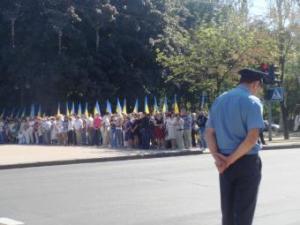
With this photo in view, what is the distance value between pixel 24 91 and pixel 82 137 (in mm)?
13885

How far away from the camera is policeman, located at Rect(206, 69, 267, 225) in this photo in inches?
224

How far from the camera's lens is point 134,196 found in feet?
37.4

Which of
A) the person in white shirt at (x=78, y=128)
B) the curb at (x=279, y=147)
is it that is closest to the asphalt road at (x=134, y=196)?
the curb at (x=279, y=147)

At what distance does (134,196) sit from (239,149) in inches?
236

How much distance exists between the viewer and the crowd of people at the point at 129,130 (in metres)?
26.9

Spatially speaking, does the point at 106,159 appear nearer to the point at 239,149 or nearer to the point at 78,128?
the point at 78,128

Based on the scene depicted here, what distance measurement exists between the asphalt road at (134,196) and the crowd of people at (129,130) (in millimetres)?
9788

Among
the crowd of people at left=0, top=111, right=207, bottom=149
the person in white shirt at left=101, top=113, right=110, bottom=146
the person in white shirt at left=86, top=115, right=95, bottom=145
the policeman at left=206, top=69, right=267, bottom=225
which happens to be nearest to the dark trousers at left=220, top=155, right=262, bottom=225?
the policeman at left=206, top=69, right=267, bottom=225

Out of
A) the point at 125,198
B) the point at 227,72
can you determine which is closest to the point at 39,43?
the point at 227,72

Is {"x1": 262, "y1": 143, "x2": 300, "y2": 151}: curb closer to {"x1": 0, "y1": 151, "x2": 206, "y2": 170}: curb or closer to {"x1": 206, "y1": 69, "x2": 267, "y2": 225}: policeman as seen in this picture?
{"x1": 0, "y1": 151, "x2": 206, "y2": 170}: curb

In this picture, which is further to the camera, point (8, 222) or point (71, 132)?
point (71, 132)

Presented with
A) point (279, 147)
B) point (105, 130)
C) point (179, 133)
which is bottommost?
point (279, 147)

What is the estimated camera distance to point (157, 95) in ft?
151

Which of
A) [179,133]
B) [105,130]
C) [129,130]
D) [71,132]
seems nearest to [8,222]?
[179,133]
